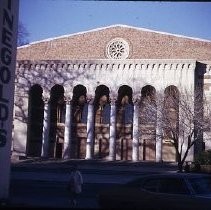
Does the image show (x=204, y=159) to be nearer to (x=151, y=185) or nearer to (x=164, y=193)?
(x=151, y=185)

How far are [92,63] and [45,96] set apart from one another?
221 inches

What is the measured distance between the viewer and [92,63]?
142 feet

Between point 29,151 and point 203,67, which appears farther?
point 29,151

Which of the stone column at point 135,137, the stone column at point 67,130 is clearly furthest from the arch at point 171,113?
the stone column at point 67,130

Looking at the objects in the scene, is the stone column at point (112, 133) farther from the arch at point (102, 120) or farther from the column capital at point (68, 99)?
the column capital at point (68, 99)

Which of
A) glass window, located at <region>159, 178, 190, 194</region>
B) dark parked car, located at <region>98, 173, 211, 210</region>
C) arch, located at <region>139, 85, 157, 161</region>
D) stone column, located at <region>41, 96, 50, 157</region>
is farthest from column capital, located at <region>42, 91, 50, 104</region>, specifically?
glass window, located at <region>159, 178, 190, 194</region>

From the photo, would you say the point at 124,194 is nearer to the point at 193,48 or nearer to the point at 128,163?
the point at 128,163

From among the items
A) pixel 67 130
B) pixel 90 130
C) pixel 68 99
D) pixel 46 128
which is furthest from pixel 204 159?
pixel 46 128

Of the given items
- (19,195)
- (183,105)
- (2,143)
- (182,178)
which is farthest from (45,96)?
(182,178)

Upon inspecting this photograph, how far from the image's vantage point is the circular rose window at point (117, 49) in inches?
1810

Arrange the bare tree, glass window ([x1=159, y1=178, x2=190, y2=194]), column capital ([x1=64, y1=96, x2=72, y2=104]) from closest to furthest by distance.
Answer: glass window ([x1=159, y1=178, x2=190, y2=194])
the bare tree
column capital ([x1=64, y1=96, x2=72, y2=104])

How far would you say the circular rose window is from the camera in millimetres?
45969

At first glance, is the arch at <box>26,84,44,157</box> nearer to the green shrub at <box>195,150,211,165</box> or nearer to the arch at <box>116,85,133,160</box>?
the arch at <box>116,85,133,160</box>

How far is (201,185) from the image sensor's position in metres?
9.52
